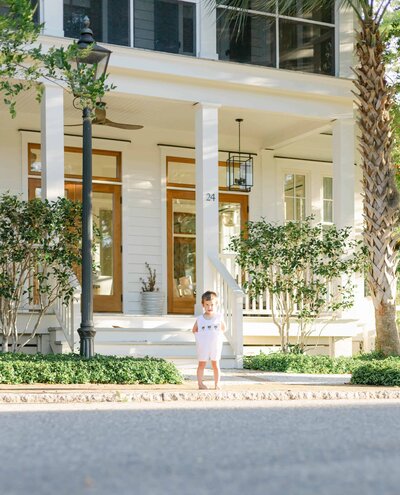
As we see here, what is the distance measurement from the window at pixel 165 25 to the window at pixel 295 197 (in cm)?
472

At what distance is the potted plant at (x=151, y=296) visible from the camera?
17312 mm

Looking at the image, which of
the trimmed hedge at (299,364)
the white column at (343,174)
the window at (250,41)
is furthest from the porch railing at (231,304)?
the window at (250,41)

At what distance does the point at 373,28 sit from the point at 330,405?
7651mm

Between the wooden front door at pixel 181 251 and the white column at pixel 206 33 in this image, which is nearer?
the white column at pixel 206 33

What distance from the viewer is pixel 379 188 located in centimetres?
1452

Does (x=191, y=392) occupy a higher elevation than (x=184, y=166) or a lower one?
lower

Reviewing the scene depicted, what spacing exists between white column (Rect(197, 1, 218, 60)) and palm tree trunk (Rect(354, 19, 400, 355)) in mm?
2530

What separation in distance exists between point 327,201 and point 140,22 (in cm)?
638

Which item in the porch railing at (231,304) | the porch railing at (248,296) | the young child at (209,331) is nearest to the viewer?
the young child at (209,331)

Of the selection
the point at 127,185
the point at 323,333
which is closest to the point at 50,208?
the point at 127,185

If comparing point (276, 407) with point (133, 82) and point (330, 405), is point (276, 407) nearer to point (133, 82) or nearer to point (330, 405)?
point (330, 405)

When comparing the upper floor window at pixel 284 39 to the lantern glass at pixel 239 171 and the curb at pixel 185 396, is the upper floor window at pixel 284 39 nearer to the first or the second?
the lantern glass at pixel 239 171

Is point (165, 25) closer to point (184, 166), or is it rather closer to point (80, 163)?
point (80, 163)

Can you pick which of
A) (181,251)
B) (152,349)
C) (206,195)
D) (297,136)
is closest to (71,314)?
(152,349)
